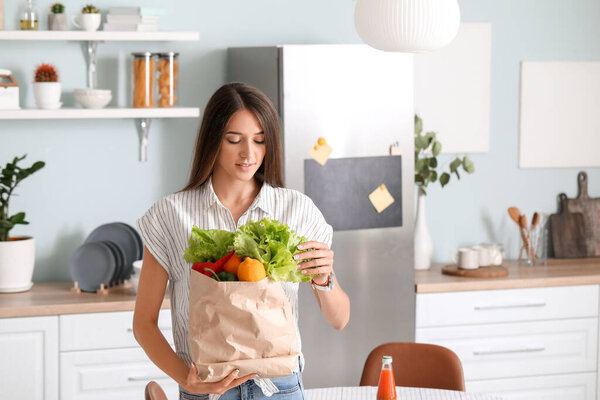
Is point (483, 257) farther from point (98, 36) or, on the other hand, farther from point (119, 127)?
point (98, 36)

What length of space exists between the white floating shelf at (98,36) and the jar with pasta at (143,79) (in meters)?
0.07

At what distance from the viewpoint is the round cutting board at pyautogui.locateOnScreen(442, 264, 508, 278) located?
329 centimetres

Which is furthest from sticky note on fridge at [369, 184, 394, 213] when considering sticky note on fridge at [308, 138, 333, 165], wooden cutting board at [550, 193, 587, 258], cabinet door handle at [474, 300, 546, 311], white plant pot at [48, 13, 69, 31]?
white plant pot at [48, 13, 69, 31]

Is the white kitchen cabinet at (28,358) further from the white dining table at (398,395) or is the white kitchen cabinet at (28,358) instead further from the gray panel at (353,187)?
the white dining table at (398,395)

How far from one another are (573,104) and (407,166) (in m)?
1.22

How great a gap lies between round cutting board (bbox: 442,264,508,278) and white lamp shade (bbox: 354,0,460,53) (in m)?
1.64

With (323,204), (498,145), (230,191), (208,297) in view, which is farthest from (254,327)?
(498,145)

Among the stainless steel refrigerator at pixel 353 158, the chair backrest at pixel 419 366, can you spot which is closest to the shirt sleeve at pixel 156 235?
the chair backrest at pixel 419 366

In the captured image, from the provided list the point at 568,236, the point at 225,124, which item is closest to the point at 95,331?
the point at 225,124

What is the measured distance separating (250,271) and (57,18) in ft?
6.99

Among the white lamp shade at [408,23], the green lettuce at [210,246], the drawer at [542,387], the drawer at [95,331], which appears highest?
the white lamp shade at [408,23]

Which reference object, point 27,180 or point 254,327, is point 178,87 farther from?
point 254,327

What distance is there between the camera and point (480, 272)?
3.30 meters

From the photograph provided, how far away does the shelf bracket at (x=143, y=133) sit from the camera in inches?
130
